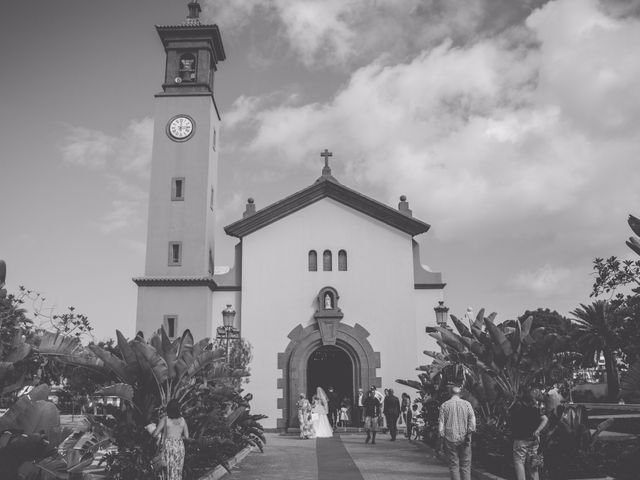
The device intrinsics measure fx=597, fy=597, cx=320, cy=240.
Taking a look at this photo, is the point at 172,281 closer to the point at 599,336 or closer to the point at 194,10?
the point at 194,10

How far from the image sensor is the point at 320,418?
23.5m

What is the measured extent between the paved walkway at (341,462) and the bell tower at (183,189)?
7.74 m

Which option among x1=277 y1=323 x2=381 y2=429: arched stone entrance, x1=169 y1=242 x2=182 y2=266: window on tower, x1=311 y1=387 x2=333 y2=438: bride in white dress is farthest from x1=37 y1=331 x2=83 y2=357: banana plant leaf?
x1=169 y1=242 x2=182 y2=266: window on tower

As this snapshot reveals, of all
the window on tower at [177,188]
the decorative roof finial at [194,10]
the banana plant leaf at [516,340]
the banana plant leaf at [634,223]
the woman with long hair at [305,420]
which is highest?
the decorative roof finial at [194,10]

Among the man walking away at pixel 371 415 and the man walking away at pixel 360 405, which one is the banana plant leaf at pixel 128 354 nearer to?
the man walking away at pixel 371 415

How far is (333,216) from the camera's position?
27125mm

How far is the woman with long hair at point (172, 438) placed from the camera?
913 cm

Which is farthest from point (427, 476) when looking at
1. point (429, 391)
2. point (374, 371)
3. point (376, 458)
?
point (374, 371)

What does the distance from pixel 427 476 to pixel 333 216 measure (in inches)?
623

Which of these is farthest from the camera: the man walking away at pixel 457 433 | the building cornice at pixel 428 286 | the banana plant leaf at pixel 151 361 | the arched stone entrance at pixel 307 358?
the building cornice at pixel 428 286

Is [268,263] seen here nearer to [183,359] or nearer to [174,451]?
[183,359]

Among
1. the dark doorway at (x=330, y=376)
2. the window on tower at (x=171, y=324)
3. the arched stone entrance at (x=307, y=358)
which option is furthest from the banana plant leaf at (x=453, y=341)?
the dark doorway at (x=330, y=376)

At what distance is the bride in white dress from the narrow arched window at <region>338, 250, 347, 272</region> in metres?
5.44

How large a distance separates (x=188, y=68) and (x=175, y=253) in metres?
9.03
